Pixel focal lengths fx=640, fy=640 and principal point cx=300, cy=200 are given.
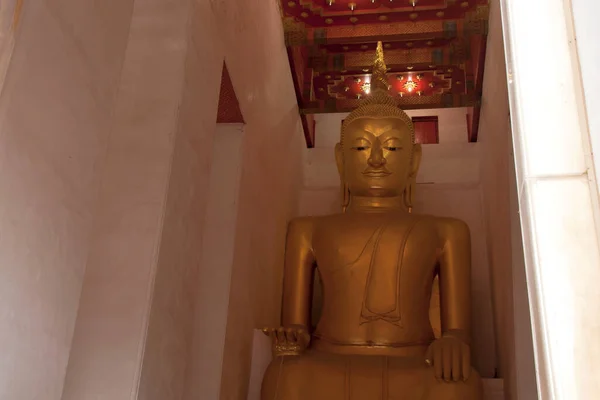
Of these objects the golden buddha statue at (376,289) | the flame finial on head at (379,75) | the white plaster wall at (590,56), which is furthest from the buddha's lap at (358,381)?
the white plaster wall at (590,56)

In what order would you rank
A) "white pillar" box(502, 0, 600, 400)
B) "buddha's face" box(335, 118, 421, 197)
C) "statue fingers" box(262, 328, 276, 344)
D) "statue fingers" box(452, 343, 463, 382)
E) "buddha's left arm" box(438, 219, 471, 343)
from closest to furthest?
"white pillar" box(502, 0, 600, 400) < "statue fingers" box(452, 343, 463, 382) < "statue fingers" box(262, 328, 276, 344) < "buddha's left arm" box(438, 219, 471, 343) < "buddha's face" box(335, 118, 421, 197)

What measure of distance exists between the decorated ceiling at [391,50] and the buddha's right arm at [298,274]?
4.46 ft

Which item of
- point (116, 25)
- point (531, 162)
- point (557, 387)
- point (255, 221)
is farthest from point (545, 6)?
point (255, 221)

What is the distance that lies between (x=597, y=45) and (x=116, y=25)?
1216 mm

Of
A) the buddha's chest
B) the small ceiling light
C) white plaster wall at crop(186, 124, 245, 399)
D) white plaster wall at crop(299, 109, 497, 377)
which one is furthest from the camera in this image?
the small ceiling light

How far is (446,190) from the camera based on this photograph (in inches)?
179

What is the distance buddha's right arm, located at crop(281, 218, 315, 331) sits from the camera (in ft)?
11.5

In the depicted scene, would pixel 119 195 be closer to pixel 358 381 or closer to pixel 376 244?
pixel 358 381

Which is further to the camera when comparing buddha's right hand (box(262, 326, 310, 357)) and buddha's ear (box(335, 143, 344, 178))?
buddha's ear (box(335, 143, 344, 178))

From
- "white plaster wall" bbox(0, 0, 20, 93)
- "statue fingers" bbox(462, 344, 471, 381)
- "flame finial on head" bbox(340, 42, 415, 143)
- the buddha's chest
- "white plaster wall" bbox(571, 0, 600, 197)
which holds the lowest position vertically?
"statue fingers" bbox(462, 344, 471, 381)

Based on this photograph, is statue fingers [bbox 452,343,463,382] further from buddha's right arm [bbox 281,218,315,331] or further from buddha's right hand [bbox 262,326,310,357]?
buddha's right arm [bbox 281,218,315,331]

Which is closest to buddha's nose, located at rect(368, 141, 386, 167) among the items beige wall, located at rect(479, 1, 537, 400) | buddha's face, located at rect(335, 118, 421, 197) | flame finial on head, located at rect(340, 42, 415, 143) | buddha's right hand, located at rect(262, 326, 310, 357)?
buddha's face, located at rect(335, 118, 421, 197)

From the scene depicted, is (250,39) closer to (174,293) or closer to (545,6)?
(174,293)

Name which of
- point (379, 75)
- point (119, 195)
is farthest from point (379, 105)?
point (119, 195)
